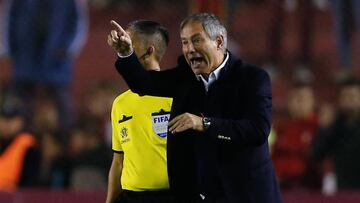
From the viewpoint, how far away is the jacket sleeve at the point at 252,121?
5.85m

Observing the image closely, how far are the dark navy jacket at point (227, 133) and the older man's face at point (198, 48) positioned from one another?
0.11 meters

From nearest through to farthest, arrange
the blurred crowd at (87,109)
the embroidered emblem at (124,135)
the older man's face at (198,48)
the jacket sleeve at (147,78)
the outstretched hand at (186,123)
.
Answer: the outstretched hand at (186,123), the older man's face at (198,48), the jacket sleeve at (147,78), the embroidered emblem at (124,135), the blurred crowd at (87,109)

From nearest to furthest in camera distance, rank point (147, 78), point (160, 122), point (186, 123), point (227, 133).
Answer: point (186, 123) → point (227, 133) → point (147, 78) → point (160, 122)

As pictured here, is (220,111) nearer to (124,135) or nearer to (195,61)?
(195,61)

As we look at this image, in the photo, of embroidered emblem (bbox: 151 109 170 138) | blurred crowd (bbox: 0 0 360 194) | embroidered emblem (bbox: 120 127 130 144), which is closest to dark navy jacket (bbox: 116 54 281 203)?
embroidered emblem (bbox: 151 109 170 138)

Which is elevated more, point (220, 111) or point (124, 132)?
point (220, 111)

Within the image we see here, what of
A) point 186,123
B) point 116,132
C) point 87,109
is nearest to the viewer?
point 186,123

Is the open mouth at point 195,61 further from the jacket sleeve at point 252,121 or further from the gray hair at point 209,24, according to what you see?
the jacket sleeve at point 252,121

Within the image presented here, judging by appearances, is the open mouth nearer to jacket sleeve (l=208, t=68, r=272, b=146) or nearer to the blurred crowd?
jacket sleeve (l=208, t=68, r=272, b=146)

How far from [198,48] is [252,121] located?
0.42 metres

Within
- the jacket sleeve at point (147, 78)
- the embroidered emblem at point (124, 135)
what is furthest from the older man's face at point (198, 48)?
the embroidered emblem at point (124, 135)

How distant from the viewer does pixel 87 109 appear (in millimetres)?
11789

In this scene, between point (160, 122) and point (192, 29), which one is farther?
point (160, 122)

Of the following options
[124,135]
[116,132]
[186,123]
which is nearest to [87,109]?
[116,132]
